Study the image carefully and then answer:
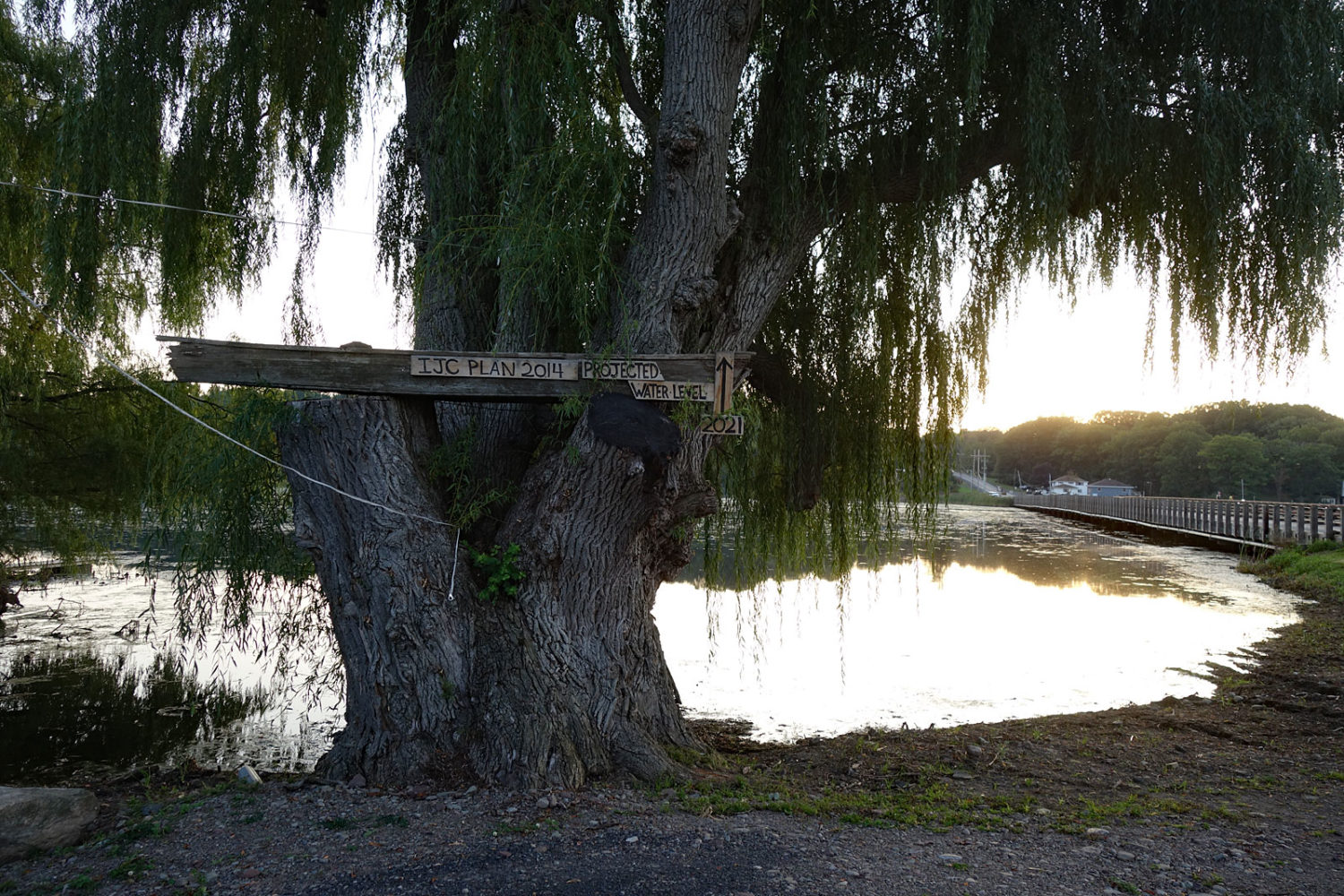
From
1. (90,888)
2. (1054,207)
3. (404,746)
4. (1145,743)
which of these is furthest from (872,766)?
(90,888)

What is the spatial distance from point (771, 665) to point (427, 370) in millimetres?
5655

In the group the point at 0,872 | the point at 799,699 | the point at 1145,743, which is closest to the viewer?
the point at 0,872

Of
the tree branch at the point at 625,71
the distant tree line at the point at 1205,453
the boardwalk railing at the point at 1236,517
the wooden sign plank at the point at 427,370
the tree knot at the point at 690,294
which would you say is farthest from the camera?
the distant tree line at the point at 1205,453

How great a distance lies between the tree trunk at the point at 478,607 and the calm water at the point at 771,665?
2090 millimetres

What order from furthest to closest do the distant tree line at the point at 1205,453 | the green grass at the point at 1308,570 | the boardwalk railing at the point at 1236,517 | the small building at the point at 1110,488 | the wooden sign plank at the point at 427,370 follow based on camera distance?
1. the small building at the point at 1110,488
2. the distant tree line at the point at 1205,453
3. the boardwalk railing at the point at 1236,517
4. the green grass at the point at 1308,570
5. the wooden sign plank at the point at 427,370

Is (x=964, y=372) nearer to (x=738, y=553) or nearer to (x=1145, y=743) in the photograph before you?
(x=738, y=553)

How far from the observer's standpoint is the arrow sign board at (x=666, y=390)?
4.35 meters

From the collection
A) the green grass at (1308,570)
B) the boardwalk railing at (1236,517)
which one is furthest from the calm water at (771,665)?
the boardwalk railing at (1236,517)

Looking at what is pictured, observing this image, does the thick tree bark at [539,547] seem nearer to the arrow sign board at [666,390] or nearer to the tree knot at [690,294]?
the tree knot at [690,294]

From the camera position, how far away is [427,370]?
170 inches

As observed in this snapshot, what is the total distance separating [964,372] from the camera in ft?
21.9

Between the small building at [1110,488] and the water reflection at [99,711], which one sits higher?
the small building at [1110,488]

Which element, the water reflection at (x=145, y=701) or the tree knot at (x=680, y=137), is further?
the water reflection at (x=145, y=701)

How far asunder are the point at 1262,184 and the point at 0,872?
743cm
